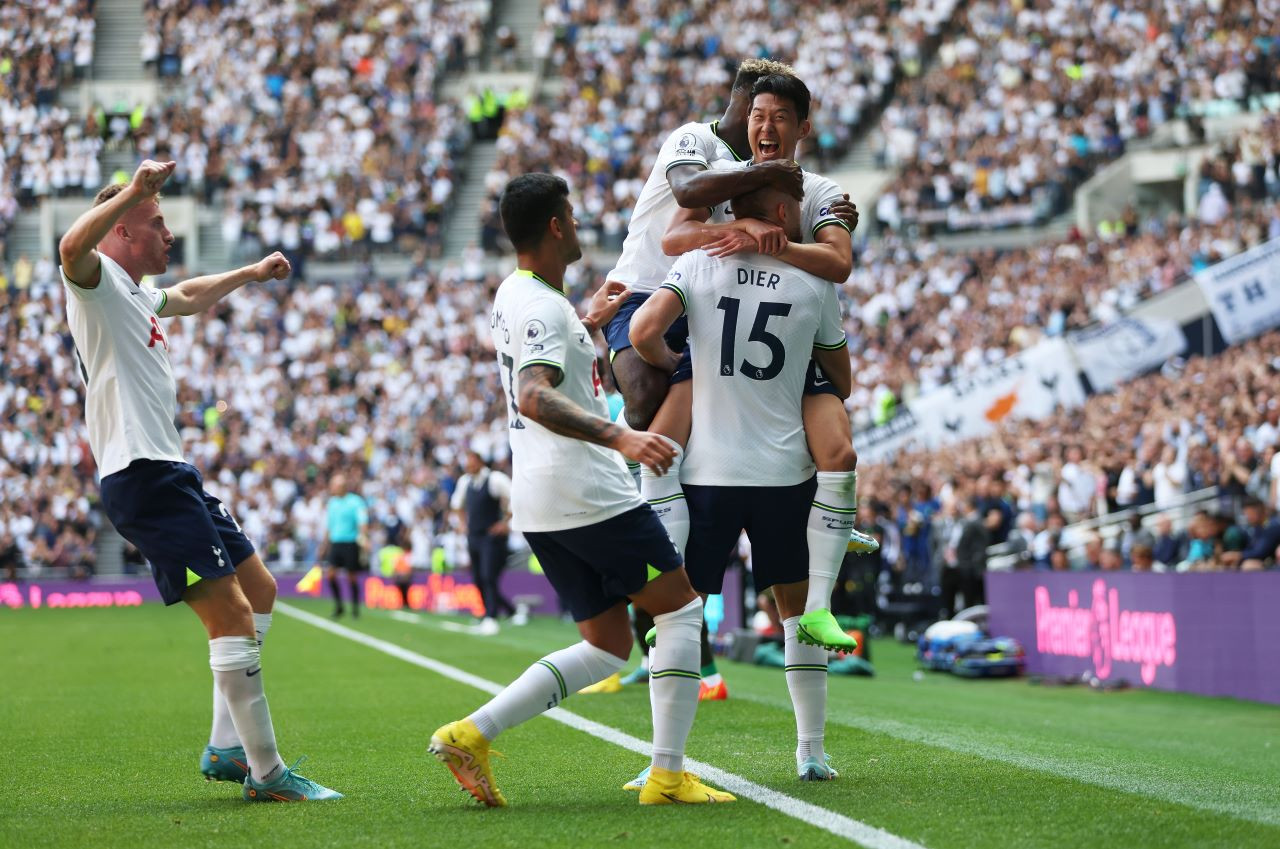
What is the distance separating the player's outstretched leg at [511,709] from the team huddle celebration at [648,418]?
0.02 meters

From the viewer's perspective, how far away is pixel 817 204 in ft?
22.3

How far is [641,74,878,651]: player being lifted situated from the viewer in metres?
6.50

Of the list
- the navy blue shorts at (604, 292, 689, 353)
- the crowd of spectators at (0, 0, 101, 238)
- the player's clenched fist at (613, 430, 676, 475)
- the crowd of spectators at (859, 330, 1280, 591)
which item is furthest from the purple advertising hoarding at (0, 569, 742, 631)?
the player's clenched fist at (613, 430, 676, 475)

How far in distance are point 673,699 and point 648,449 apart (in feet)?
3.55

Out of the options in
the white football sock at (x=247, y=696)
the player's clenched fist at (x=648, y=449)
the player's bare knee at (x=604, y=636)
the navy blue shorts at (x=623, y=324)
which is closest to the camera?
the player's clenched fist at (x=648, y=449)

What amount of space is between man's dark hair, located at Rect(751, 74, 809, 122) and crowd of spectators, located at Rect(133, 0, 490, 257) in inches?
1292

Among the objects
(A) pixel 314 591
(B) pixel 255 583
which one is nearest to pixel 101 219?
(B) pixel 255 583

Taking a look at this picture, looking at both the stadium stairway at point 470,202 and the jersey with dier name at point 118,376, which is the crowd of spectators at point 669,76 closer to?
the stadium stairway at point 470,202

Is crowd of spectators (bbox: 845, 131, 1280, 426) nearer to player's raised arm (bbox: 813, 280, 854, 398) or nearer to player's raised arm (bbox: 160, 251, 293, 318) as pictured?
player's raised arm (bbox: 813, 280, 854, 398)

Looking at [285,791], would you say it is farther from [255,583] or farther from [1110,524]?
[1110,524]

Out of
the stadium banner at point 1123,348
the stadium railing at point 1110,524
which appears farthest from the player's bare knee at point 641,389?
the stadium banner at point 1123,348

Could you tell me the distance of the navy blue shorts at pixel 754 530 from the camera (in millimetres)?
6555

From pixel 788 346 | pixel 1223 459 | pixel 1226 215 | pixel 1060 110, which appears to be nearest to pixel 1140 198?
pixel 1060 110

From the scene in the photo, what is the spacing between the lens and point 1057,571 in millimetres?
15305
